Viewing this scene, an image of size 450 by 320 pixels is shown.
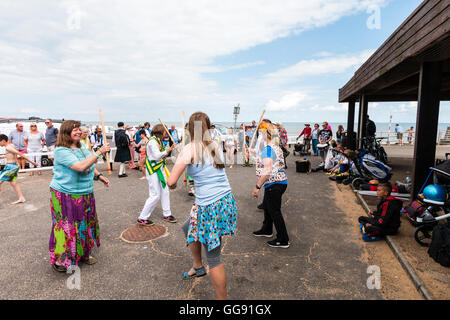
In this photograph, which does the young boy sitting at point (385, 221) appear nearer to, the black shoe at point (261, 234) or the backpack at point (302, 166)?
the black shoe at point (261, 234)

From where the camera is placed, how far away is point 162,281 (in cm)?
319

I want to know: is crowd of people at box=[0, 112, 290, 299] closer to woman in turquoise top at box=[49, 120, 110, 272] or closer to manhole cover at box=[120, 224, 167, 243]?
woman in turquoise top at box=[49, 120, 110, 272]

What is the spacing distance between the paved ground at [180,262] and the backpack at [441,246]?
2.79 feet

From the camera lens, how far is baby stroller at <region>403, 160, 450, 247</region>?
154 inches

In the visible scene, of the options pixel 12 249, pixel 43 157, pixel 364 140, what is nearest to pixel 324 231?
pixel 12 249

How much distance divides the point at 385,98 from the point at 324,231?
1227 centimetres

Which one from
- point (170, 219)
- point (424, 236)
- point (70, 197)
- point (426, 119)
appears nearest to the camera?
point (70, 197)

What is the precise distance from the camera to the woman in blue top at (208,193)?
2486 millimetres

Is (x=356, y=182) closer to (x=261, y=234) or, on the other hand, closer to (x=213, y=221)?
(x=261, y=234)

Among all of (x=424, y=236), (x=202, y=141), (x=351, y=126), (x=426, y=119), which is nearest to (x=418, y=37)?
(x=426, y=119)

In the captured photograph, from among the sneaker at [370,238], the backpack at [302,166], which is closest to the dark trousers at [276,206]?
the sneaker at [370,238]

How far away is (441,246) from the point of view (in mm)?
3326

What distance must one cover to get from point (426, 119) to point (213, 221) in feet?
15.6

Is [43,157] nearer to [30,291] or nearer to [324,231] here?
[30,291]
